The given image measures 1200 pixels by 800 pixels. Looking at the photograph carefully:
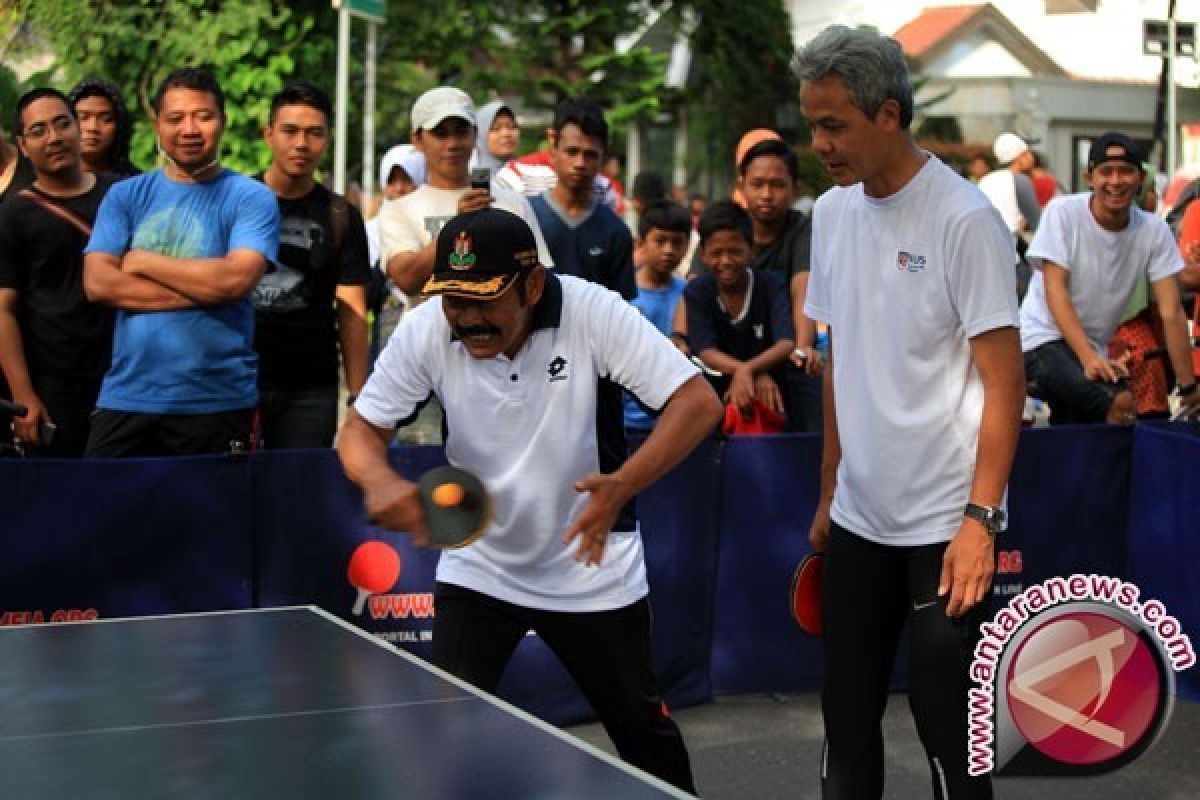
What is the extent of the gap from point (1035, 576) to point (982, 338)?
3.57 metres

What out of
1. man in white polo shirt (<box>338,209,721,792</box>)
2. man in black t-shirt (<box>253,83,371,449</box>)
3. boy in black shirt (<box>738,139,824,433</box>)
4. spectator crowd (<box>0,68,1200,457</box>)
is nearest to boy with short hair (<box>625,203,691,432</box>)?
spectator crowd (<box>0,68,1200,457</box>)

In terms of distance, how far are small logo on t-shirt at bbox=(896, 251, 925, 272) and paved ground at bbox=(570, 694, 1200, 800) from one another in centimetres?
228

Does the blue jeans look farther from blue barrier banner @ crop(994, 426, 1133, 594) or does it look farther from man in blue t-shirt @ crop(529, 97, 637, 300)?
blue barrier banner @ crop(994, 426, 1133, 594)

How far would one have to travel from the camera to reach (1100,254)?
8.48 meters

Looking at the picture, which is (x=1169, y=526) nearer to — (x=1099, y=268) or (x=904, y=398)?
(x=1099, y=268)

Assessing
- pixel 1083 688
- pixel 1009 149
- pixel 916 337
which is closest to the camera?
pixel 916 337

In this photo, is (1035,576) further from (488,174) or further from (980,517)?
(980,517)

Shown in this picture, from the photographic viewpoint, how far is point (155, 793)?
2938 mm

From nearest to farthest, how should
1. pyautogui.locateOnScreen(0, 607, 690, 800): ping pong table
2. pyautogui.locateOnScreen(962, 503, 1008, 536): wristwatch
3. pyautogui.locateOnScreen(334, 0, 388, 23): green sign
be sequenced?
1. pyautogui.locateOnScreen(0, 607, 690, 800): ping pong table
2. pyautogui.locateOnScreen(962, 503, 1008, 536): wristwatch
3. pyautogui.locateOnScreen(334, 0, 388, 23): green sign

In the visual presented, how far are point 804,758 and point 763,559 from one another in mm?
1023

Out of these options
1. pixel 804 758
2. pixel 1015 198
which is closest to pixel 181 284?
pixel 804 758

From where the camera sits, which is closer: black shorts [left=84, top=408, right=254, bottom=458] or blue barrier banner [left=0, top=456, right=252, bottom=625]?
blue barrier banner [left=0, top=456, right=252, bottom=625]

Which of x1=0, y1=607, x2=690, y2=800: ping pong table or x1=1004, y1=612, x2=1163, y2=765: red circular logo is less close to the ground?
x1=0, y1=607, x2=690, y2=800: ping pong table

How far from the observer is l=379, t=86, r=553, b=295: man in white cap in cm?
735
